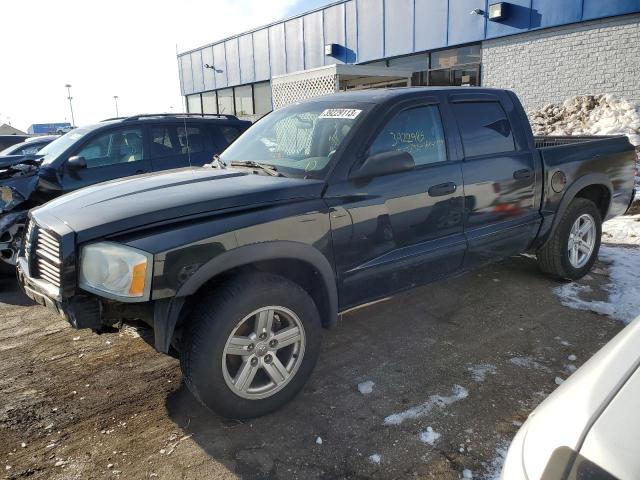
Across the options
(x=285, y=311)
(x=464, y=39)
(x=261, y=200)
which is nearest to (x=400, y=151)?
(x=261, y=200)

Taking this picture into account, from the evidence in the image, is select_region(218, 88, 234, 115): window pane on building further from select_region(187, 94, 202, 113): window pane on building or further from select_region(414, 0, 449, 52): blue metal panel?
select_region(414, 0, 449, 52): blue metal panel

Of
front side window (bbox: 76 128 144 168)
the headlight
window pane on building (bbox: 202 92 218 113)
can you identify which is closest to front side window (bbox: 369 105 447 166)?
the headlight

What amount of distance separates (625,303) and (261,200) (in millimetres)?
3533

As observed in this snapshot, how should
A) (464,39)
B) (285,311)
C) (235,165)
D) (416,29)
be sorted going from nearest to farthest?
1. (285,311)
2. (235,165)
3. (464,39)
4. (416,29)

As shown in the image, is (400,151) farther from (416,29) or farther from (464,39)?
(416,29)

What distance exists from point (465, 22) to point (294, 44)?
27.6 ft

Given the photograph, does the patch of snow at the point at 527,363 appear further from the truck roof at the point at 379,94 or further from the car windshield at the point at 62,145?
the car windshield at the point at 62,145

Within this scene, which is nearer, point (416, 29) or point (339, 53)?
point (416, 29)

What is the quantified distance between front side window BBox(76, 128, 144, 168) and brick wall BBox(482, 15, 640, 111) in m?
11.1

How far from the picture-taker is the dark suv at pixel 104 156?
17.5 feet

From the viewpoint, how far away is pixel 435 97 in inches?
147

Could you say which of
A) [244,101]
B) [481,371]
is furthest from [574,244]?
[244,101]

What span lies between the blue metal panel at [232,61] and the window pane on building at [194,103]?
4.34m

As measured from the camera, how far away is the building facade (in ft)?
38.6
